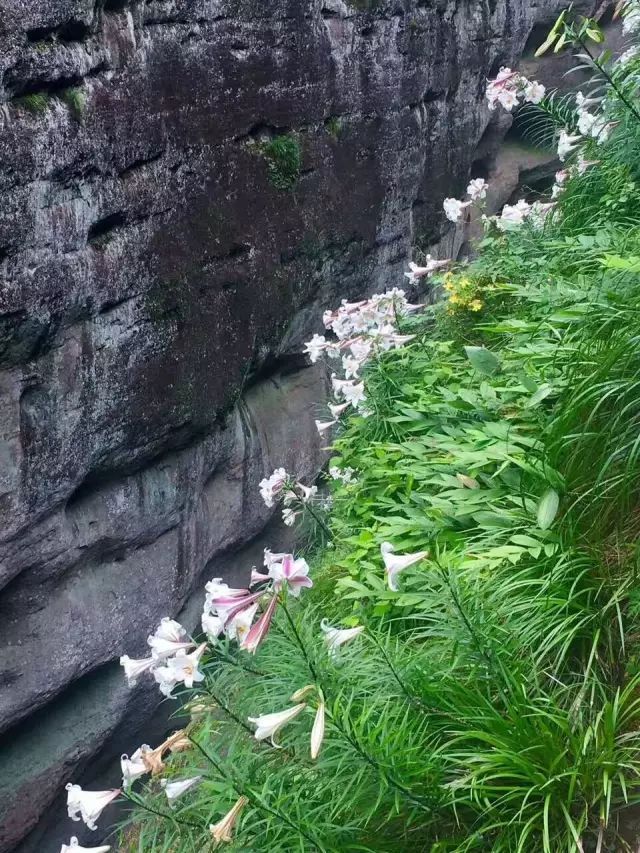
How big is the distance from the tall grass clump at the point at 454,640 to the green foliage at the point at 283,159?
230 centimetres

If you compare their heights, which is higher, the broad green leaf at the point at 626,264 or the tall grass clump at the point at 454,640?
the broad green leaf at the point at 626,264

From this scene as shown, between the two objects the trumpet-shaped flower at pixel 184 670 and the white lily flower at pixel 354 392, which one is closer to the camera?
the trumpet-shaped flower at pixel 184 670

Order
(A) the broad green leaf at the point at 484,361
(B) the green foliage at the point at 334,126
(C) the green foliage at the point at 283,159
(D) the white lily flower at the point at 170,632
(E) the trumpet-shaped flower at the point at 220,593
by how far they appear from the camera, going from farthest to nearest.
A: (B) the green foliage at the point at 334,126
(C) the green foliage at the point at 283,159
(A) the broad green leaf at the point at 484,361
(D) the white lily flower at the point at 170,632
(E) the trumpet-shaped flower at the point at 220,593

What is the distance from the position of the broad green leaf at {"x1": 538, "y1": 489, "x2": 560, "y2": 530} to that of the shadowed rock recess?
2804mm

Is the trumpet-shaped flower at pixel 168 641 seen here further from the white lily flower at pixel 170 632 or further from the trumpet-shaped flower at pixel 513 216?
the trumpet-shaped flower at pixel 513 216

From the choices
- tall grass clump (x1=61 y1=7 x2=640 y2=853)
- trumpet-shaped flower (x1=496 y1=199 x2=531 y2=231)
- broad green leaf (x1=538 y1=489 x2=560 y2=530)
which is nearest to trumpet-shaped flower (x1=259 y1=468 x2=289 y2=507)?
tall grass clump (x1=61 y1=7 x2=640 y2=853)

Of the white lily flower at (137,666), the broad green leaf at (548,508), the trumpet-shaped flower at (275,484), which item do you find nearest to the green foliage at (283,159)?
the trumpet-shaped flower at (275,484)

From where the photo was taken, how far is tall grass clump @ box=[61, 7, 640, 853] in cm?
192

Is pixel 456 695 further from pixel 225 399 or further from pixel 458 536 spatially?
pixel 225 399

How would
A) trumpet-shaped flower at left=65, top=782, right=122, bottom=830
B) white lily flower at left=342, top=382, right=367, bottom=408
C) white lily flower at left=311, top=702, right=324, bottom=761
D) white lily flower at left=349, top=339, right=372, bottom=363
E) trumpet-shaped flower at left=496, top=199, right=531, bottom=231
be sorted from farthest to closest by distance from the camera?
trumpet-shaped flower at left=496, top=199, right=531, bottom=231
white lily flower at left=349, top=339, right=372, bottom=363
white lily flower at left=342, top=382, right=367, bottom=408
trumpet-shaped flower at left=65, top=782, right=122, bottom=830
white lily flower at left=311, top=702, right=324, bottom=761

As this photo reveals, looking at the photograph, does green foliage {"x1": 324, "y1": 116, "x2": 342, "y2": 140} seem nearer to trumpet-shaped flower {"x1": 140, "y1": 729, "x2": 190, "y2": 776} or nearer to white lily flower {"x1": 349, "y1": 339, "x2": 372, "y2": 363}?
white lily flower {"x1": 349, "y1": 339, "x2": 372, "y2": 363}

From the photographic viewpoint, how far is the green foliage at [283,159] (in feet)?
18.5

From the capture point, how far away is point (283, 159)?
5.74m

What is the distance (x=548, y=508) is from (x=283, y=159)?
3970 mm
